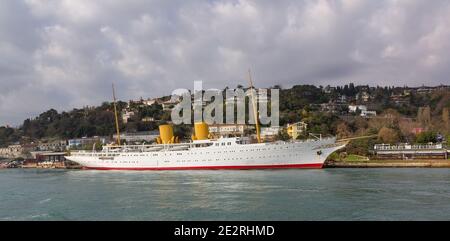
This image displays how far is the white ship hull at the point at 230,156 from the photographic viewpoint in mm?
40875

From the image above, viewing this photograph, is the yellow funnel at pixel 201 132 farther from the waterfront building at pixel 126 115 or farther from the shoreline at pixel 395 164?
the waterfront building at pixel 126 115

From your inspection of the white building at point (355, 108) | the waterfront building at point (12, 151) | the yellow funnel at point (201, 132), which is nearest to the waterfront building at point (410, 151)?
the yellow funnel at point (201, 132)

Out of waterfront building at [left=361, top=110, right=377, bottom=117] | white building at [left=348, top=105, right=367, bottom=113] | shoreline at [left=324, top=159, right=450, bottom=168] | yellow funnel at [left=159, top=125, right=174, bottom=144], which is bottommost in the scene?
shoreline at [left=324, top=159, right=450, bottom=168]

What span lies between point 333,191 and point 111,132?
90016 millimetres

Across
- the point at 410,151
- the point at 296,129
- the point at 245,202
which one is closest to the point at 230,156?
the point at 245,202

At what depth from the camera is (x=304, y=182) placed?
1085 inches

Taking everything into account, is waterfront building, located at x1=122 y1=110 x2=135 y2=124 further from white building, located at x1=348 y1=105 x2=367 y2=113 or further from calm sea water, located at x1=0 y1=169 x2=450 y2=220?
calm sea water, located at x1=0 y1=169 x2=450 y2=220

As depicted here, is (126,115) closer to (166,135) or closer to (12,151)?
(12,151)

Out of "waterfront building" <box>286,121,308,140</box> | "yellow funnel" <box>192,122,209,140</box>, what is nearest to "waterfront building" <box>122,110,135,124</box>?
"waterfront building" <box>286,121,308,140</box>

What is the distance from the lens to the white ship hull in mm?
40875

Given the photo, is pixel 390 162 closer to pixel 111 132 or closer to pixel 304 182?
pixel 304 182

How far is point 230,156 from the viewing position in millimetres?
42469
